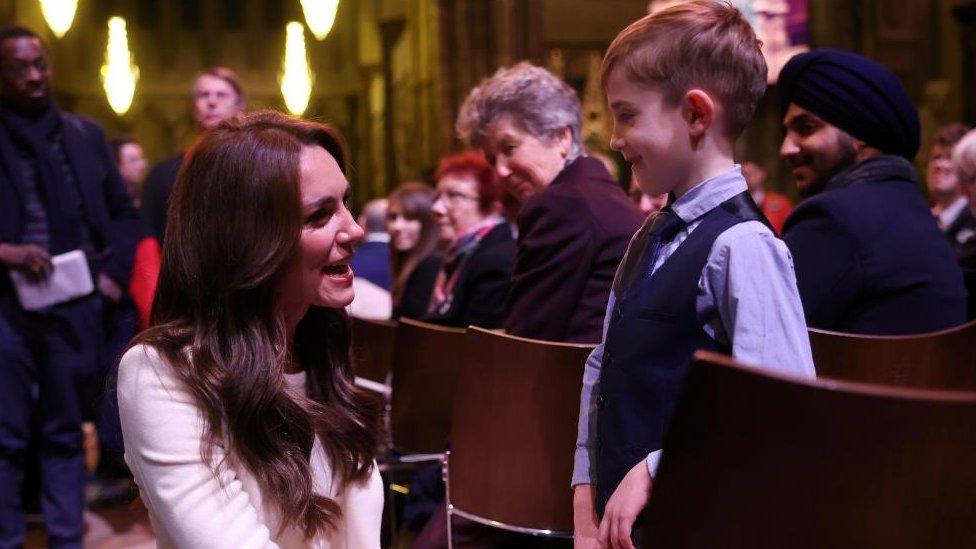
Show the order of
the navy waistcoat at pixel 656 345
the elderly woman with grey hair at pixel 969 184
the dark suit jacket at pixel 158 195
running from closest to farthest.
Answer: the navy waistcoat at pixel 656 345 < the elderly woman with grey hair at pixel 969 184 < the dark suit jacket at pixel 158 195

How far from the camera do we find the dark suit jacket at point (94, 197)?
4.16 meters

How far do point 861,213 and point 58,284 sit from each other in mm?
2819

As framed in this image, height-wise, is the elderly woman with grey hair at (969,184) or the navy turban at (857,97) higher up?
the navy turban at (857,97)

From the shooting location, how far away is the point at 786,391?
113 centimetres

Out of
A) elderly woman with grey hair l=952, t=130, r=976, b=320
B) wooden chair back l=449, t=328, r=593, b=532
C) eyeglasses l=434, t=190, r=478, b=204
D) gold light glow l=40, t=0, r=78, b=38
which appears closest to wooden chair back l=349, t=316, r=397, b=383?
eyeglasses l=434, t=190, r=478, b=204

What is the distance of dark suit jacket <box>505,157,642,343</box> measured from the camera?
291cm

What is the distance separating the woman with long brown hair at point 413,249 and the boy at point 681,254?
3.43 metres

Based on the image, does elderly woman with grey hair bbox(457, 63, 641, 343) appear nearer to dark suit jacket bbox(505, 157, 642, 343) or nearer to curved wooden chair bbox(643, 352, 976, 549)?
dark suit jacket bbox(505, 157, 642, 343)

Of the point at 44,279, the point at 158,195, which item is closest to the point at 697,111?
the point at 44,279

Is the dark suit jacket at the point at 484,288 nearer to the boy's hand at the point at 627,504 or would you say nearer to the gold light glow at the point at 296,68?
the boy's hand at the point at 627,504

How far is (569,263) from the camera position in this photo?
2.90m

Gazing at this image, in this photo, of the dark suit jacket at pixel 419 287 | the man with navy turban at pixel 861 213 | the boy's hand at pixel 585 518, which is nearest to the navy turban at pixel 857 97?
the man with navy turban at pixel 861 213

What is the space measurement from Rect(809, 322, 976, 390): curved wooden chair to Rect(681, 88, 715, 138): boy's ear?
0.73m

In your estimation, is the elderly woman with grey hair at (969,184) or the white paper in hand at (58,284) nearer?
the elderly woman with grey hair at (969,184)
